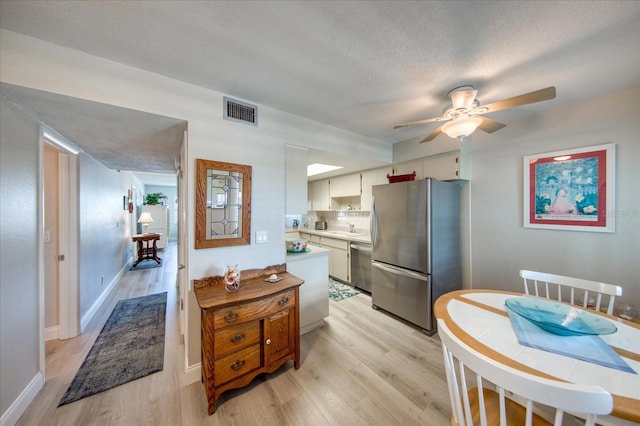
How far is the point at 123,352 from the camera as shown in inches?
86.7

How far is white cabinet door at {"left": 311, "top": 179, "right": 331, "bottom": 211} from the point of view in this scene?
5018 mm

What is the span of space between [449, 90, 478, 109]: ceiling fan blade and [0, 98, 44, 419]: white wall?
3.26m

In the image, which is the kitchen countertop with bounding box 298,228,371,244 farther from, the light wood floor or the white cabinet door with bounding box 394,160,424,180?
the light wood floor

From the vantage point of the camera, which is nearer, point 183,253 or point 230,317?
point 230,317

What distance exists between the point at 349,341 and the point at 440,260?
142 centimetres

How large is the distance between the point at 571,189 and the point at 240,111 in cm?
335

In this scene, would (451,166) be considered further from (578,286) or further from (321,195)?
(321,195)

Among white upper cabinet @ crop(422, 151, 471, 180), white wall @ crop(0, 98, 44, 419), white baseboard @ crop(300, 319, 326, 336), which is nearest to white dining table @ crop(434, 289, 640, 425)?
white baseboard @ crop(300, 319, 326, 336)

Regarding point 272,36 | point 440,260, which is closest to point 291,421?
point 440,260

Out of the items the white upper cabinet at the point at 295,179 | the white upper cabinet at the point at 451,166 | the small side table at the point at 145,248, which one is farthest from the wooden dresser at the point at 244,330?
the small side table at the point at 145,248

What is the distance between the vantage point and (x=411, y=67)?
63.4 inches

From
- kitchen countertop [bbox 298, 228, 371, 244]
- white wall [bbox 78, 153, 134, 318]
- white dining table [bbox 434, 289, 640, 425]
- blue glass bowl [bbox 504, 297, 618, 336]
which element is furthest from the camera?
kitchen countertop [bbox 298, 228, 371, 244]

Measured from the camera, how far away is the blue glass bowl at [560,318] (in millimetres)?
1149

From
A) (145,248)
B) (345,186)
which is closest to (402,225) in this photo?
(345,186)
